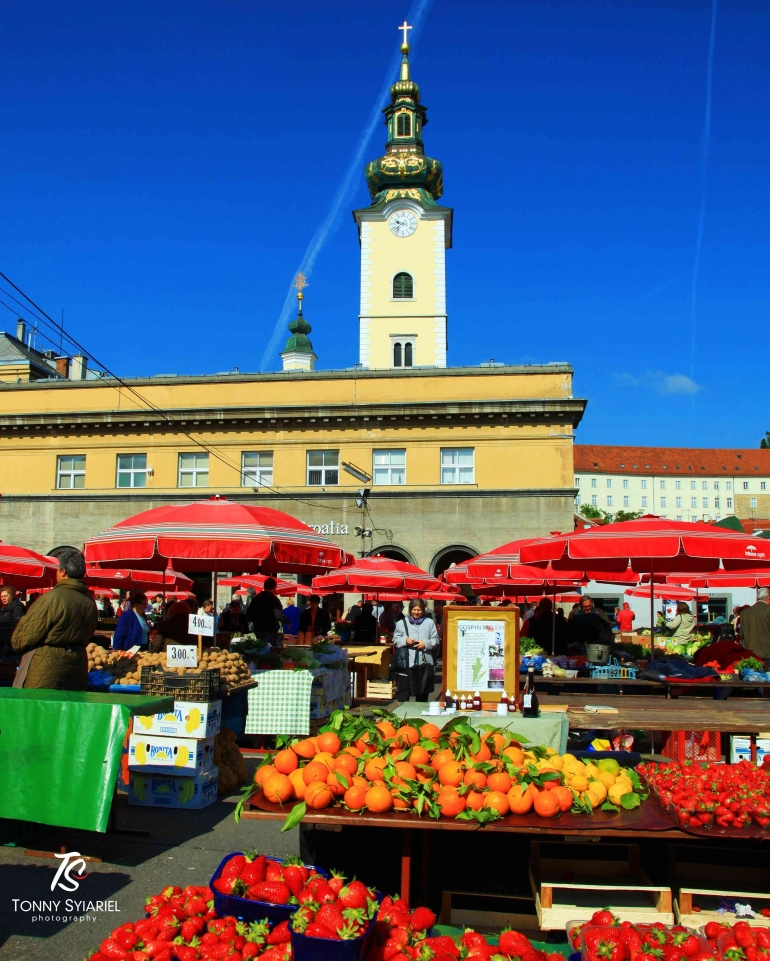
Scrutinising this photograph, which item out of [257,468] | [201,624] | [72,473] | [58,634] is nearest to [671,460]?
[257,468]

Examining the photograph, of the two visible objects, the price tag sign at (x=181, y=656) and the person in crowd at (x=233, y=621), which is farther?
the person in crowd at (x=233, y=621)

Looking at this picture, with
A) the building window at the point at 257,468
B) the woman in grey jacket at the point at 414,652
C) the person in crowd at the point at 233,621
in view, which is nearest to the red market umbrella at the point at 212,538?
the woman in grey jacket at the point at 414,652

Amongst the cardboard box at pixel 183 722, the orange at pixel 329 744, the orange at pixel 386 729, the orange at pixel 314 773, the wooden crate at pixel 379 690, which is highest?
the orange at pixel 386 729

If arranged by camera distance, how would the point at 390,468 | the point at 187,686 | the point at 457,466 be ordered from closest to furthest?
the point at 187,686, the point at 457,466, the point at 390,468

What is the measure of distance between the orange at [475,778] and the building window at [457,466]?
2703 cm

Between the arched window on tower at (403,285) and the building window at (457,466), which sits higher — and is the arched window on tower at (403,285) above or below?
above

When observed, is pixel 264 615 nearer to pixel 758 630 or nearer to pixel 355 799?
pixel 758 630

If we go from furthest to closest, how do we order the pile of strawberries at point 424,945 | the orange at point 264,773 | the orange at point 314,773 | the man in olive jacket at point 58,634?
the man in olive jacket at point 58,634, the orange at point 264,773, the orange at point 314,773, the pile of strawberries at point 424,945

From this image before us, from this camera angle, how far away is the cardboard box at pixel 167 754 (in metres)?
7.74

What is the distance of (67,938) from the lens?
4770 mm

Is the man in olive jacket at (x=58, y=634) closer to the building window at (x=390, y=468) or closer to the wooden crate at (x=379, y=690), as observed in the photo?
the wooden crate at (x=379, y=690)

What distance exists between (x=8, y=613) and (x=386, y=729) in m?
9.43

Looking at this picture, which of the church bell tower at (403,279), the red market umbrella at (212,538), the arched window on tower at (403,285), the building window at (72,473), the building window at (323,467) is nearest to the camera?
the red market umbrella at (212,538)

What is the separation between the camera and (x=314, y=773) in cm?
450
